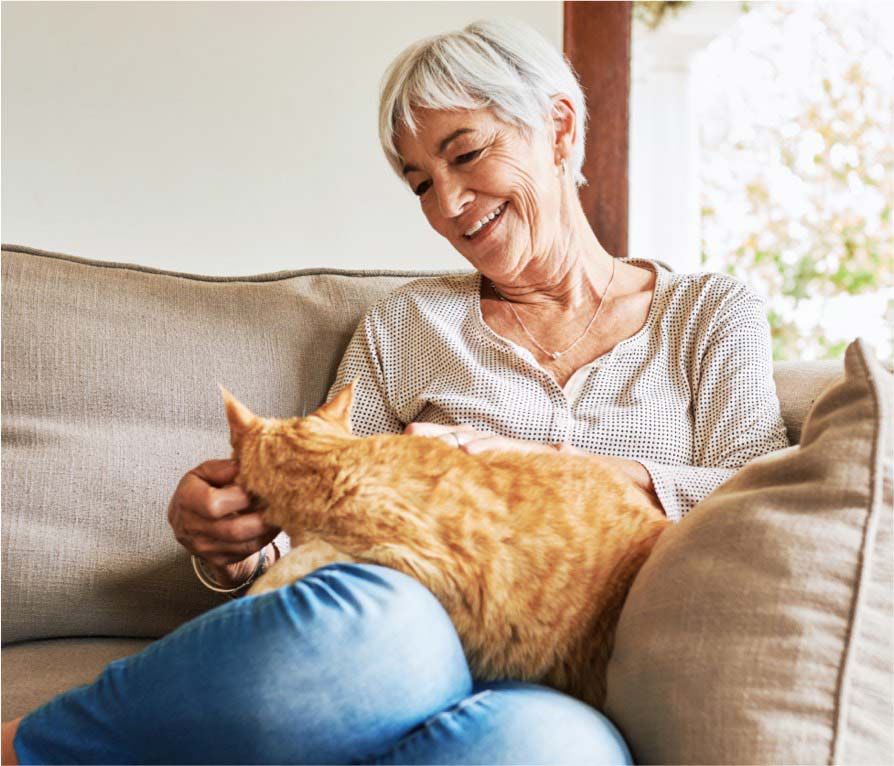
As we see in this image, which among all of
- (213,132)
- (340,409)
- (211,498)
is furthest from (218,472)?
(213,132)

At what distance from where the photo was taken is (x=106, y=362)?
139 cm

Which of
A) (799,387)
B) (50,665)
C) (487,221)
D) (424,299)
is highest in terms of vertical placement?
(487,221)

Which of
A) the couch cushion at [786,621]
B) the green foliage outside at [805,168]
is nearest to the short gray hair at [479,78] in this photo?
the couch cushion at [786,621]

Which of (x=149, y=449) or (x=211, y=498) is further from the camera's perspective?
(x=149, y=449)

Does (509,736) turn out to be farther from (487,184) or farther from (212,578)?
(487,184)

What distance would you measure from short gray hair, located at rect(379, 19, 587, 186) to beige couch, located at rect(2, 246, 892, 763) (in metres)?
0.33

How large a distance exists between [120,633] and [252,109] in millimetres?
1199

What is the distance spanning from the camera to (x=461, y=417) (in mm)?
1415

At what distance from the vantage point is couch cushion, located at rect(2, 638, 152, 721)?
1.06m

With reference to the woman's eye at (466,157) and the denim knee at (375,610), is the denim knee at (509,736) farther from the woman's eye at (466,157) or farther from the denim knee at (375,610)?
the woman's eye at (466,157)

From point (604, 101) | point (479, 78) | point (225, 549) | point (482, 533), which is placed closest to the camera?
point (482, 533)

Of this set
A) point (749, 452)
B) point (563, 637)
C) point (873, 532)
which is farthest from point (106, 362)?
point (873, 532)

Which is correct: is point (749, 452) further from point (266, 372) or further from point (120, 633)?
point (120, 633)

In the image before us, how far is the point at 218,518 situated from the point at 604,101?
59.5 inches
